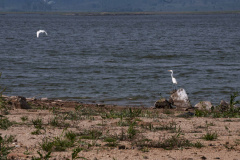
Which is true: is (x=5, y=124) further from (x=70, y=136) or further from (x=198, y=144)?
(x=198, y=144)

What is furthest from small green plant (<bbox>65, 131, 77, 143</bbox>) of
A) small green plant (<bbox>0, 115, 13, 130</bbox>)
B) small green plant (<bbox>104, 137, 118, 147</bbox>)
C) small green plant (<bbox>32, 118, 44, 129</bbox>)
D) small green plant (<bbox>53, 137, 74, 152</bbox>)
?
small green plant (<bbox>0, 115, 13, 130</bbox>)

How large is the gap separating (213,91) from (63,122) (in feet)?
37.1

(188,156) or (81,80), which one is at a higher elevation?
(81,80)

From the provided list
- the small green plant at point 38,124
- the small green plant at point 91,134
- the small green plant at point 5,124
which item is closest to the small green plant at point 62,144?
the small green plant at point 91,134

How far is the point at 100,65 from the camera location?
2816 centimetres

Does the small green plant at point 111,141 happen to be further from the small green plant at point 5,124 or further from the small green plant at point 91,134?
the small green plant at point 5,124

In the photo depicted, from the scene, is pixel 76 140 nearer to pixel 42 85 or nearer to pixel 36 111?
pixel 36 111

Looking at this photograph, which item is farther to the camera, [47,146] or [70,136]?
[70,136]

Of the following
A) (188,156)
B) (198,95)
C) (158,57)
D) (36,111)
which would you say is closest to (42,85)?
(198,95)

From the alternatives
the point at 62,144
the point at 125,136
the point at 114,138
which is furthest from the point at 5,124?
the point at 125,136

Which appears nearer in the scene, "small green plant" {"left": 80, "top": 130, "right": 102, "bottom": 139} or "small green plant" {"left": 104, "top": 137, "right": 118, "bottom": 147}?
"small green plant" {"left": 104, "top": 137, "right": 118, "bottom": 147}

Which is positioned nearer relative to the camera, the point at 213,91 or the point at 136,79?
the point at 213,91

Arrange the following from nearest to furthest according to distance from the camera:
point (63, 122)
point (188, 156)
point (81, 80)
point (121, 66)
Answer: point (188, 156), point (63, 122), point (81, 80), point (121, 66)

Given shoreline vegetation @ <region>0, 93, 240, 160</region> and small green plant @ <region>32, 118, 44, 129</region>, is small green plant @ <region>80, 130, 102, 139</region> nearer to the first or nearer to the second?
shoreline vegetation @ <region>0, 93, 240, 160</region>
